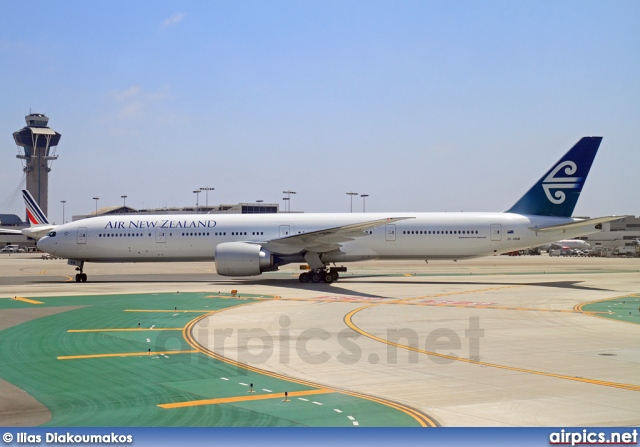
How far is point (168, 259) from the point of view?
138 feet

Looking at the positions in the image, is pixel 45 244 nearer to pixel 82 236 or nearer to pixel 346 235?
pixel 82 236

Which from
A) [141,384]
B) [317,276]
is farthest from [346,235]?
[141,384]

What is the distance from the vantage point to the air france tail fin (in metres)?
39.5

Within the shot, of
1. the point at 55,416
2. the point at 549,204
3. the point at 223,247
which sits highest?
the point at 549,204

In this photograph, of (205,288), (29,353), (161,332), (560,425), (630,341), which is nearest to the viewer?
(560,425)

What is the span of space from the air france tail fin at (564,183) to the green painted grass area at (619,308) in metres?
10.9

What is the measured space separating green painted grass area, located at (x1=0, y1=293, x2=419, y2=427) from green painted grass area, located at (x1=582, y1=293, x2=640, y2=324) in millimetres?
Answer: 14759

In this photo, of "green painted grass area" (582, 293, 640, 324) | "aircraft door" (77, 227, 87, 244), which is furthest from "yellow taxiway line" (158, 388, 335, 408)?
"aircraft door" (77, 227, 87, 244)

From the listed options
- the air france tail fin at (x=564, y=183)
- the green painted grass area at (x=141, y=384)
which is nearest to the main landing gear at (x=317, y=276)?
the air france tail fin at (x=564, y=183)

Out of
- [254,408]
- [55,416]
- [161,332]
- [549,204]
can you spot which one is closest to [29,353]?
[161,332]

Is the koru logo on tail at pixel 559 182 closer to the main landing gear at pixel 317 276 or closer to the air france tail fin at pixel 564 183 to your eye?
the air france tail fin at pixel 564 183

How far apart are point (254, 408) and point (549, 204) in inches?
1320

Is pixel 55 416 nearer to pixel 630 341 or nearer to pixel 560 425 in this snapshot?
pixel 560 425

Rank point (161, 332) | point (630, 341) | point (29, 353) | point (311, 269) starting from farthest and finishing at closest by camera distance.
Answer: point (311, 269)
point (161, 332)
point (630, 341)
point (29, 353)
